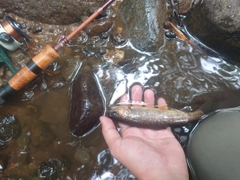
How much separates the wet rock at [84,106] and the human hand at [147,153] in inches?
17.6

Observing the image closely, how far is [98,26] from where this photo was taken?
11.8ft

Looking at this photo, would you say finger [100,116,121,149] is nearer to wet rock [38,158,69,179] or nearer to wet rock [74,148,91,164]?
wet rock [74,148,91,164]

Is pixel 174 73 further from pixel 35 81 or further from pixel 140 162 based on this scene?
pixel 35 81

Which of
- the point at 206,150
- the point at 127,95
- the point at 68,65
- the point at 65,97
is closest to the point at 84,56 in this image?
the point at 68,65

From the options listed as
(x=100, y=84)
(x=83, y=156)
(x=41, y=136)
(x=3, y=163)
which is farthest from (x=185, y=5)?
(x=3, y=163)

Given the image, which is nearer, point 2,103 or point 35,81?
point 2,103

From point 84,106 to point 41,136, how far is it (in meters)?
0.73

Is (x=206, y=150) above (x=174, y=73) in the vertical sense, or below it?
below

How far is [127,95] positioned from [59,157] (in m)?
1.24

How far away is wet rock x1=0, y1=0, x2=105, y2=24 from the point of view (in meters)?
3.54

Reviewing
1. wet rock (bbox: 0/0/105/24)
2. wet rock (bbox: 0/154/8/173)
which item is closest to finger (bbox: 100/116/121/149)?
wet rock (bbox: 0/154/8/173)

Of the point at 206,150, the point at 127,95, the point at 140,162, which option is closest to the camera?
the point at 140,162

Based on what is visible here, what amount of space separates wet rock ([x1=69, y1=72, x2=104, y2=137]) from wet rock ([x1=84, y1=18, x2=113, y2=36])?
71cm

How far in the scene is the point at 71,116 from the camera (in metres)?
3.20
